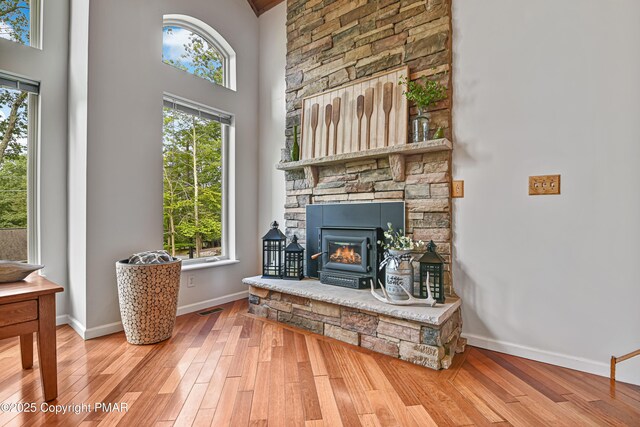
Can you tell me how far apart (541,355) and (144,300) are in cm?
280

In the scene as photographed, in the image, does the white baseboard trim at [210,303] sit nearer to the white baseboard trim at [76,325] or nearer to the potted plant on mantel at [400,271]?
the white baseboard trim at [76,325]

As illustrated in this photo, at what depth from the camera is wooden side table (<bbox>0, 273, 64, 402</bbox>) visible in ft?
4.92

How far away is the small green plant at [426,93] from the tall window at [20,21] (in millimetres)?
3128

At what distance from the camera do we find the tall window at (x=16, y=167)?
249 cm

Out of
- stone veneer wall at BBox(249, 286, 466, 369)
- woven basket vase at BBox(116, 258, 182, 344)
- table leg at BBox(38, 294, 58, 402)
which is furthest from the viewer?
woven basket vase at BBox(116, 258, 182, 344)

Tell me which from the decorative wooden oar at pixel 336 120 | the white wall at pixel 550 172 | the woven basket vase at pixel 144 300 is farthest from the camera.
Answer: the decorative wooden oar at pixel 336 120

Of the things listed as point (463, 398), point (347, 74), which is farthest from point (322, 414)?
point (347, 74)

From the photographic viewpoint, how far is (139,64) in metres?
2.76

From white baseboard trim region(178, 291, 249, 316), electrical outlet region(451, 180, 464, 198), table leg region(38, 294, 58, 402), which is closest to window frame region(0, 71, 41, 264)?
white baseboard trim region(178, 291, 249, 316)

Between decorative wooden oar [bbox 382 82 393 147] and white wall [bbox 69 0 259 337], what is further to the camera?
decorative wooden oar [bbox 382 82 393 147]

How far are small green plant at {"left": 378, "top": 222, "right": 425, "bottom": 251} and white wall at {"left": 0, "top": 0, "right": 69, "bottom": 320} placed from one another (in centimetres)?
278

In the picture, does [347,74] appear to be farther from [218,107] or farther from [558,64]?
[558,64]

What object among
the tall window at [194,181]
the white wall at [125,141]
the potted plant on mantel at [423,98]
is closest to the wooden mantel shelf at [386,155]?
the potted plant on mantel at [423,98]

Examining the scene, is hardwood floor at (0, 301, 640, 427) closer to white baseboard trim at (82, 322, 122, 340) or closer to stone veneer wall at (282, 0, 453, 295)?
white baseboard trim at (82, 322, 122, 340)
